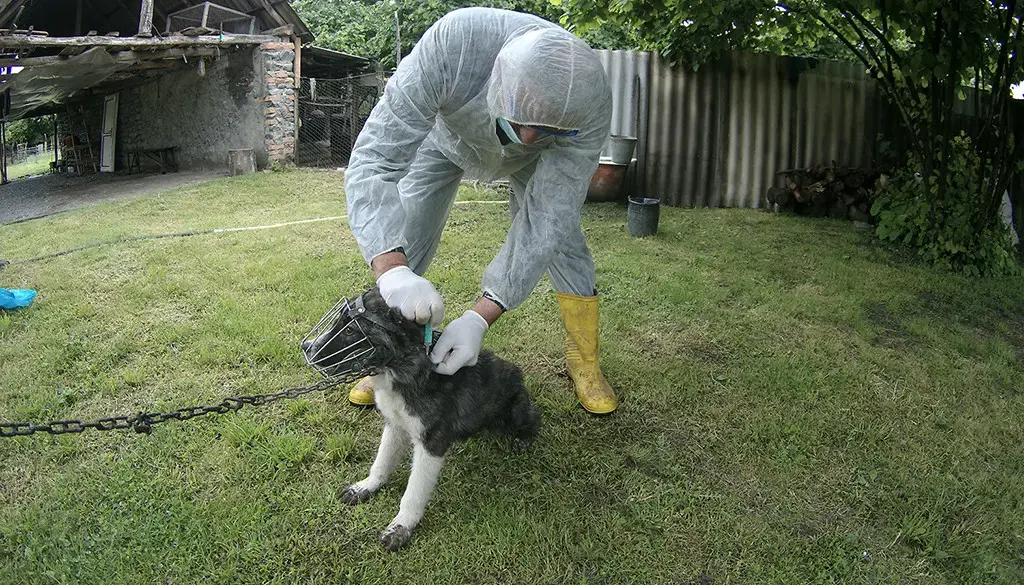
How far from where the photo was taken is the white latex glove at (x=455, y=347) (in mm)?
2256

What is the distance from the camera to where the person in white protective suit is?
7.13 ft

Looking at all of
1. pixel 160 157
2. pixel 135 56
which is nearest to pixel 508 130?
pixel 135 56

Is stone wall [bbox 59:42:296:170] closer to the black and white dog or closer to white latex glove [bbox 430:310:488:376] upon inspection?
the black and white dog

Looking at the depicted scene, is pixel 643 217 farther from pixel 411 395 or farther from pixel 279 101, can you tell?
pixel 279 101

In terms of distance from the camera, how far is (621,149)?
7859mm

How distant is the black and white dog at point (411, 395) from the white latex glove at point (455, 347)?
61 mm

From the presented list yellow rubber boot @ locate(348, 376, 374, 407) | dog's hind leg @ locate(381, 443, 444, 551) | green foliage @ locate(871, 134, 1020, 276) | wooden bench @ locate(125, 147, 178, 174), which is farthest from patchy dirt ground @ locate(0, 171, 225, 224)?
green foliage @ locate(871, 134, 1020, 276)

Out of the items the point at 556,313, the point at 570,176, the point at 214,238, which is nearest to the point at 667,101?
the point at 556,313

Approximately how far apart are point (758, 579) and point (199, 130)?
13680 mm

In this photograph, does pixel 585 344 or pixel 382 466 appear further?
pixel 585 344

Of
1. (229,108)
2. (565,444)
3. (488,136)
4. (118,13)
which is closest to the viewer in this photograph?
(488,136)

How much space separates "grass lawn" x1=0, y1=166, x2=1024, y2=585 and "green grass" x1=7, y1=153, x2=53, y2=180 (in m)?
18.0

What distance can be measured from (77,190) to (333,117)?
211 inches

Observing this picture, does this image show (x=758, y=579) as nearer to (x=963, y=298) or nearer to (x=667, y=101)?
(x=963, y=298)
